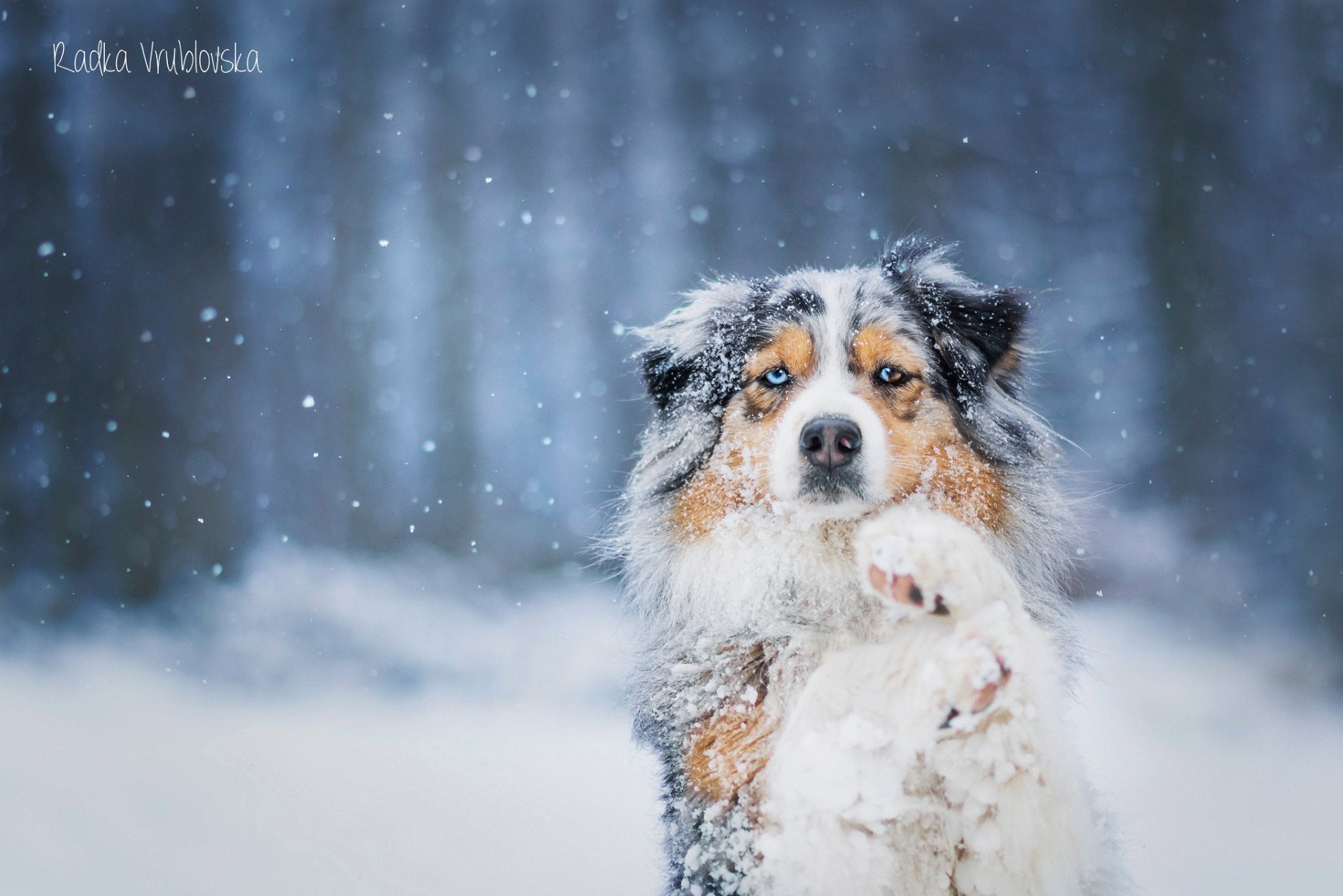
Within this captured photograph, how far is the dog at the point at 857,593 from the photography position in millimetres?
1057

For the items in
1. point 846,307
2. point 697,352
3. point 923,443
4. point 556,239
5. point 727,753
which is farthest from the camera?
point 556,239

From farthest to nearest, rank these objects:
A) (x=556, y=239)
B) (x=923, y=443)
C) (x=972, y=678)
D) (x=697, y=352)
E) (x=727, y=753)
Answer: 1. (x=556, y=239)
2. (x=697, y=352)
3. (x=923, y=443)
4. (x=727, y=753)
5. (x=972, y=678)

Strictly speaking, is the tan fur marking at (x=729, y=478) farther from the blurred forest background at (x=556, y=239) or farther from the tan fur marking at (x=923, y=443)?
the blurred forest background at (x=556, y=239)

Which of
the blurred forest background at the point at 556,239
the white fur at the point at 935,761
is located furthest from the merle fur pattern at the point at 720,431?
the blurred forest background at the point at 556,239

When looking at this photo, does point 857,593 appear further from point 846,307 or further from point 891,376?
point 846,307

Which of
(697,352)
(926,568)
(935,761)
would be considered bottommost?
(935,761)

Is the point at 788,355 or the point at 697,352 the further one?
the point at 697,352

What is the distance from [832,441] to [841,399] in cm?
12

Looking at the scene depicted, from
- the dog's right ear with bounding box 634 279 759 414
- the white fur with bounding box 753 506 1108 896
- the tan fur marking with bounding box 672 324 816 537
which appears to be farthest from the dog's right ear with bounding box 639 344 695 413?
the white fur with bounding box 753 506 1108 896

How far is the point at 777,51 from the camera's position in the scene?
7.25 feet

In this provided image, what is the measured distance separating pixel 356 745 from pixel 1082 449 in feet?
6.56

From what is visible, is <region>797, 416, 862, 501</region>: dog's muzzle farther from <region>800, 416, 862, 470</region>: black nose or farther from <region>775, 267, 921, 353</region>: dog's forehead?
<region>775, 267, 921, 353</region>: dog's forehead

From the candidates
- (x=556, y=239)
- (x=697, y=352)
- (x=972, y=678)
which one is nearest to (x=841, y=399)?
(x=697, y=352)

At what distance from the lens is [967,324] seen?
1.66 meters
